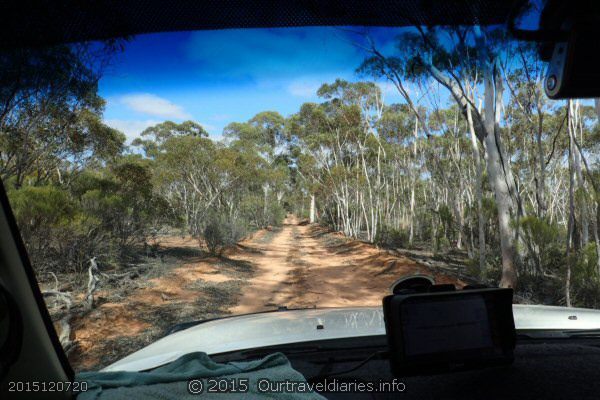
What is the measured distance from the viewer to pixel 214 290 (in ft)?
28.6

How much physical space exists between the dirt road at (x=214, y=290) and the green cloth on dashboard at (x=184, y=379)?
140 inches

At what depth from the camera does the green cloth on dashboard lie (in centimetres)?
106

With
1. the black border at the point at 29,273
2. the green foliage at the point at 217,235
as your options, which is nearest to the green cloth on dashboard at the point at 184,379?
the black border at the point at 29,273

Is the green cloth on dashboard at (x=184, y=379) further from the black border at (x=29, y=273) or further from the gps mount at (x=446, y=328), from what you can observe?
the gps mount at (x=446, y=328)

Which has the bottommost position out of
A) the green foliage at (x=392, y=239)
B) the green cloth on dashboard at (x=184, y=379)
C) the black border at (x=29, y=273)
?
the green foliage at (x=392, y=239)

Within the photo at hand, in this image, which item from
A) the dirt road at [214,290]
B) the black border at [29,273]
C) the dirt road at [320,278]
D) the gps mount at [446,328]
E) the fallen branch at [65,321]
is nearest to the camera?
the black border at [29,273]

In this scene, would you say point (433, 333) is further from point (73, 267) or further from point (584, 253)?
point (73, 267)

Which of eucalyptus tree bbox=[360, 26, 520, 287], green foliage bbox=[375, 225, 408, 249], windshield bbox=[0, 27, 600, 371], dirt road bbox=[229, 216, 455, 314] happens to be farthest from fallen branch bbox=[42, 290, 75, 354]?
green foliage bbox=[375, 225, 408, 249]

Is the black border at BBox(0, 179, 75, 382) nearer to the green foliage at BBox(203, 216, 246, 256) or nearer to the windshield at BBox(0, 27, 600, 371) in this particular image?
the windshield at BBox(0, 27, 600, 371)

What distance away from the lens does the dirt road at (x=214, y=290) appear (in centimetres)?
533

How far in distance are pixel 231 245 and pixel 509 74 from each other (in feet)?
37.8

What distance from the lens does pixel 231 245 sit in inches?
640

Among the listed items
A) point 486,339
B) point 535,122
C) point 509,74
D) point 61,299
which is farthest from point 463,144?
point 486,339

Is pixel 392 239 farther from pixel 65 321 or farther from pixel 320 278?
pixel 65 321
